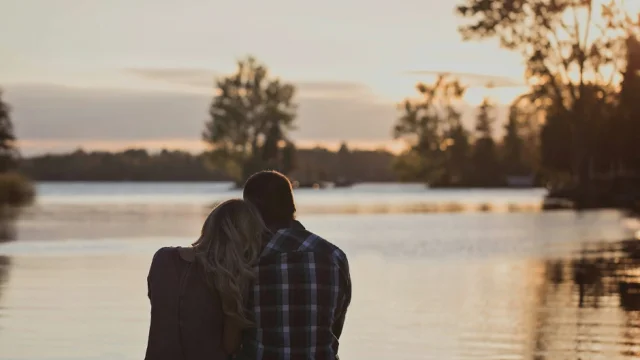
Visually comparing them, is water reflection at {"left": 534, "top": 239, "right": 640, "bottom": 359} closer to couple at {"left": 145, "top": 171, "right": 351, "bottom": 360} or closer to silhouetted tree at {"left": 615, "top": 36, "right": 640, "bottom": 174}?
couple at {"left": 145, "top": 171, "right": 351, "bottom": 360}

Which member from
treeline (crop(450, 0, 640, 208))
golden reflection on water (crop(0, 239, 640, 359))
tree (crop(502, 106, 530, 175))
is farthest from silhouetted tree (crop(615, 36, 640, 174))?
tree (crop(502, 106, 530, 175))

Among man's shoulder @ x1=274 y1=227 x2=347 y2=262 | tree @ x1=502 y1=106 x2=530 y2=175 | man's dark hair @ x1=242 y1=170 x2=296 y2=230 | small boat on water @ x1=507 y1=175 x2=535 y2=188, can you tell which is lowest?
small boat on water @ x1=507 y1=175 x2=535 y2=188

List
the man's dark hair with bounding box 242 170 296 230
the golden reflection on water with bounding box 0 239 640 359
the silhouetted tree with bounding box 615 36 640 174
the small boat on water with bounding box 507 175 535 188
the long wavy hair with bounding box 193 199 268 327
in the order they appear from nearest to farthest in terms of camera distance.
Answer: the long wavy hair with bounding box 193 199 268 327, the man's dark hair with bounding box 242 170 296 230, the golden reflection on water with bounding box 0 239 640 359, the silhouetted tree with bounding box 615 36 640 174, the small boat on water with bounding box 507 175 535 188

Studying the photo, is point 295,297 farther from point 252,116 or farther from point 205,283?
point 252,116

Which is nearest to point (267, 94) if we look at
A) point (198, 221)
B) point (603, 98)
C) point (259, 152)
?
point (259, 152)

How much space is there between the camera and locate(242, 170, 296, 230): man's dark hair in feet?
17.2

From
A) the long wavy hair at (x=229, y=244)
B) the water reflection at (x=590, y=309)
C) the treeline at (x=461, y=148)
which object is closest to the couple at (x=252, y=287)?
the long wavy hair at (x=229, y=244)

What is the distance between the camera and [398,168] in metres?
177

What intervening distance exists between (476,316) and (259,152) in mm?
125170

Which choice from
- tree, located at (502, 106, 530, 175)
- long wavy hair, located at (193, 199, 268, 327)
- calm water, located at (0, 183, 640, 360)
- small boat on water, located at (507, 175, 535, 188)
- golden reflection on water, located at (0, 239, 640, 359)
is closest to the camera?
long wavy hair, located at (193, 199, 268, 327)

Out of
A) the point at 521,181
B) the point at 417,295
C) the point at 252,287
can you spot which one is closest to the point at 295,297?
the point at 252,287

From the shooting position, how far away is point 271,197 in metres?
5.25

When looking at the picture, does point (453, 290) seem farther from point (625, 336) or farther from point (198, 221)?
point (198, 221)

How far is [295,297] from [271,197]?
423 millimetres
